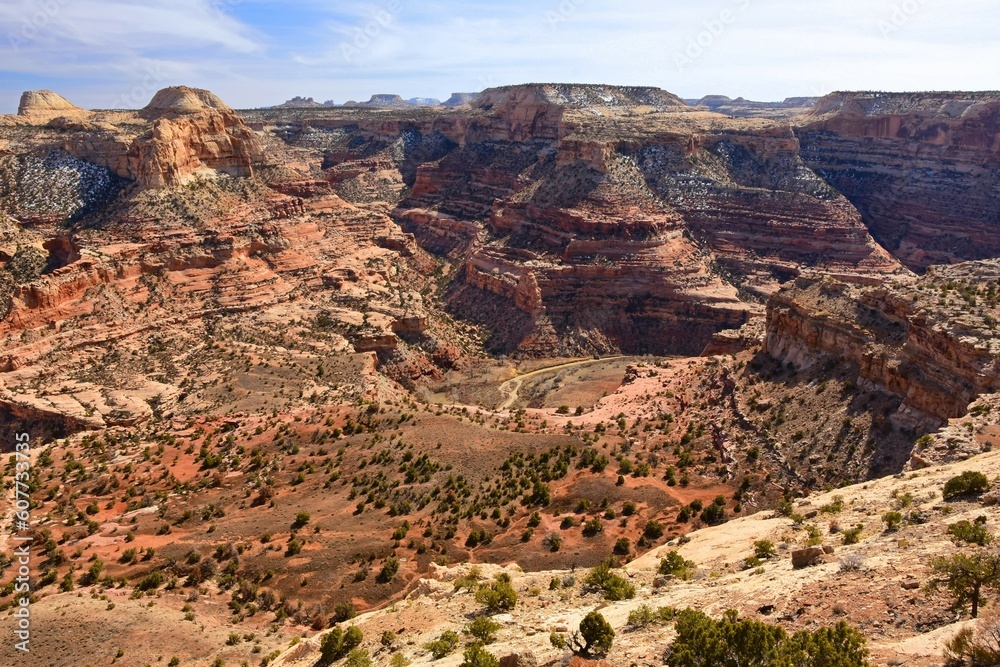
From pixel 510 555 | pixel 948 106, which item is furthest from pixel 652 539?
pixel 948 106

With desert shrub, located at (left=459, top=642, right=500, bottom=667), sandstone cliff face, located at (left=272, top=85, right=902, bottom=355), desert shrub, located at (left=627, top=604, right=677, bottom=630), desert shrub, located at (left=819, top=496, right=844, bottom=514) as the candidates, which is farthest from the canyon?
desert shrub, located at (left=459, top=642, right=500, bottom=667)

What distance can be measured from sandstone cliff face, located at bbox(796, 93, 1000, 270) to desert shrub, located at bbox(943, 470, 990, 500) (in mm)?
87753

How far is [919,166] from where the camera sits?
10469cm

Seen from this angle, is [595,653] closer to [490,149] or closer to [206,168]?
[206,168]

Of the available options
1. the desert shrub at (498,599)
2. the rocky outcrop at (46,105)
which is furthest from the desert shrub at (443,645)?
the rocky outcrop at (46,105)

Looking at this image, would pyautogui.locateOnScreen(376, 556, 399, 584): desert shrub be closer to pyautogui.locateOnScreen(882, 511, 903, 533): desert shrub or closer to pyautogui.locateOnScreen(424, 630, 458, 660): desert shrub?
pyautogui.locateOnScreen(424, 630, 458, 660): desert shrub

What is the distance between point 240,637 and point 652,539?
17103 mm

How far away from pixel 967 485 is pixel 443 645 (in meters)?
15.9

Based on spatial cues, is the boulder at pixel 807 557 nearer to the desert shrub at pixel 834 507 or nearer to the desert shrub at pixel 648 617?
the desert shrub at pixel 648 617

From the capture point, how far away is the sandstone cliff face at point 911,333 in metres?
28.5

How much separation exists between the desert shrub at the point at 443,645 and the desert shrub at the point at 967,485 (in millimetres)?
15084

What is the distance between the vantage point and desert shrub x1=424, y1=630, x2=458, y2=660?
17422 mm

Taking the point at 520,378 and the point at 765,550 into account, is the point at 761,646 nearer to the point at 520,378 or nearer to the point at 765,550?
the point at 765,550

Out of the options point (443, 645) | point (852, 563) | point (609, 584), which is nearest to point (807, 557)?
point (852, 563)
